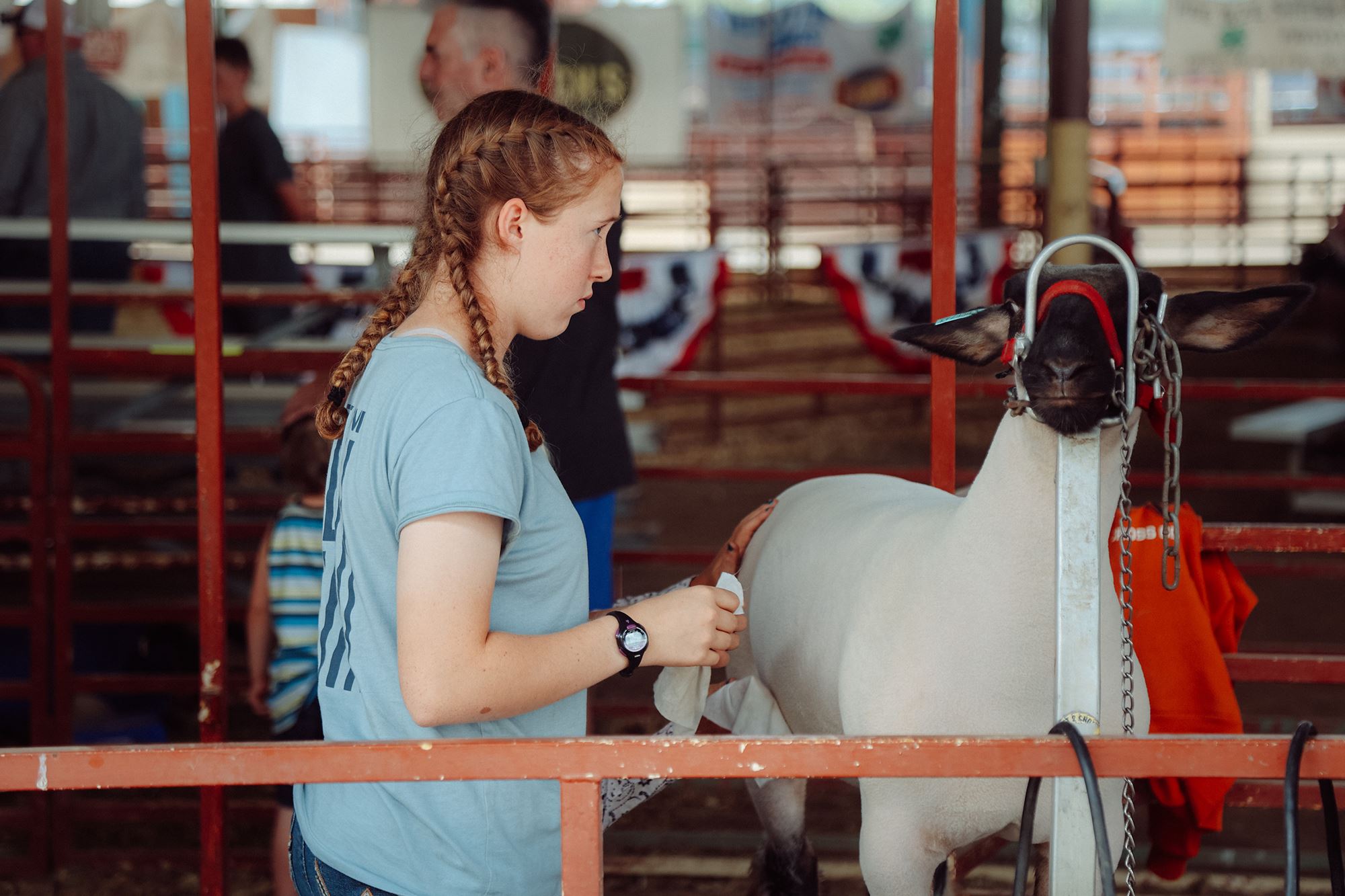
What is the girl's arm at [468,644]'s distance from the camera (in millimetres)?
1486

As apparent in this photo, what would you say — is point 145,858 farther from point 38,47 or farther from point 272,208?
point 38,47

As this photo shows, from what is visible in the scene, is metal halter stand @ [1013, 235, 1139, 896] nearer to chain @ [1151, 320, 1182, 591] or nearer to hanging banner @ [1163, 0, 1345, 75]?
chain @ [1151, 320, 1182, 591]

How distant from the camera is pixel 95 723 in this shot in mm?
4457

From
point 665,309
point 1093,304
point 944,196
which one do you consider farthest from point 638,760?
point 665,309

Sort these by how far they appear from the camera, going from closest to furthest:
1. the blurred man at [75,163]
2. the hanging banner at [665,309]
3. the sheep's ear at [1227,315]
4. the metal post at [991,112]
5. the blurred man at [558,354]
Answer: the sheep's ear at [1227,315]
the blurred man at [558,354]
the blurred man at [75,163]
the hanging banner at [665,309]
the metal post at [991,112]

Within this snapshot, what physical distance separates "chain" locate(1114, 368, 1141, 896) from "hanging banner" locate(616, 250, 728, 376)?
5827 mm

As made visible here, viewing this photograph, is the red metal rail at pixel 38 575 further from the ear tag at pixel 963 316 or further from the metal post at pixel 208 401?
the ear tag at pixel 963 316

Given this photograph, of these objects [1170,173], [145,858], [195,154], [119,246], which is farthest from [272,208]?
[1170,173]

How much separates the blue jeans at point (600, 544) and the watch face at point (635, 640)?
140 cm

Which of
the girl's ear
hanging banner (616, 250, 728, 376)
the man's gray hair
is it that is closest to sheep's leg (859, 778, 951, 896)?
the girl's ear

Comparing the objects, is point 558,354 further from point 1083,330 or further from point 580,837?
point 580,837

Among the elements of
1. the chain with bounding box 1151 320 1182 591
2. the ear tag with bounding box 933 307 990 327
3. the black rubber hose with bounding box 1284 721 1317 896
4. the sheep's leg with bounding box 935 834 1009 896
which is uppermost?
the ear tag with bounding box 933 307 990 327

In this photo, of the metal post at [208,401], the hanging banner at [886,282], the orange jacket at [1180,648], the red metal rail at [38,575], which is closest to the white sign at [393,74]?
the red metal rail at [38,575]

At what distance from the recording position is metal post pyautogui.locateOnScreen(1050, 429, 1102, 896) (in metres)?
1.66
